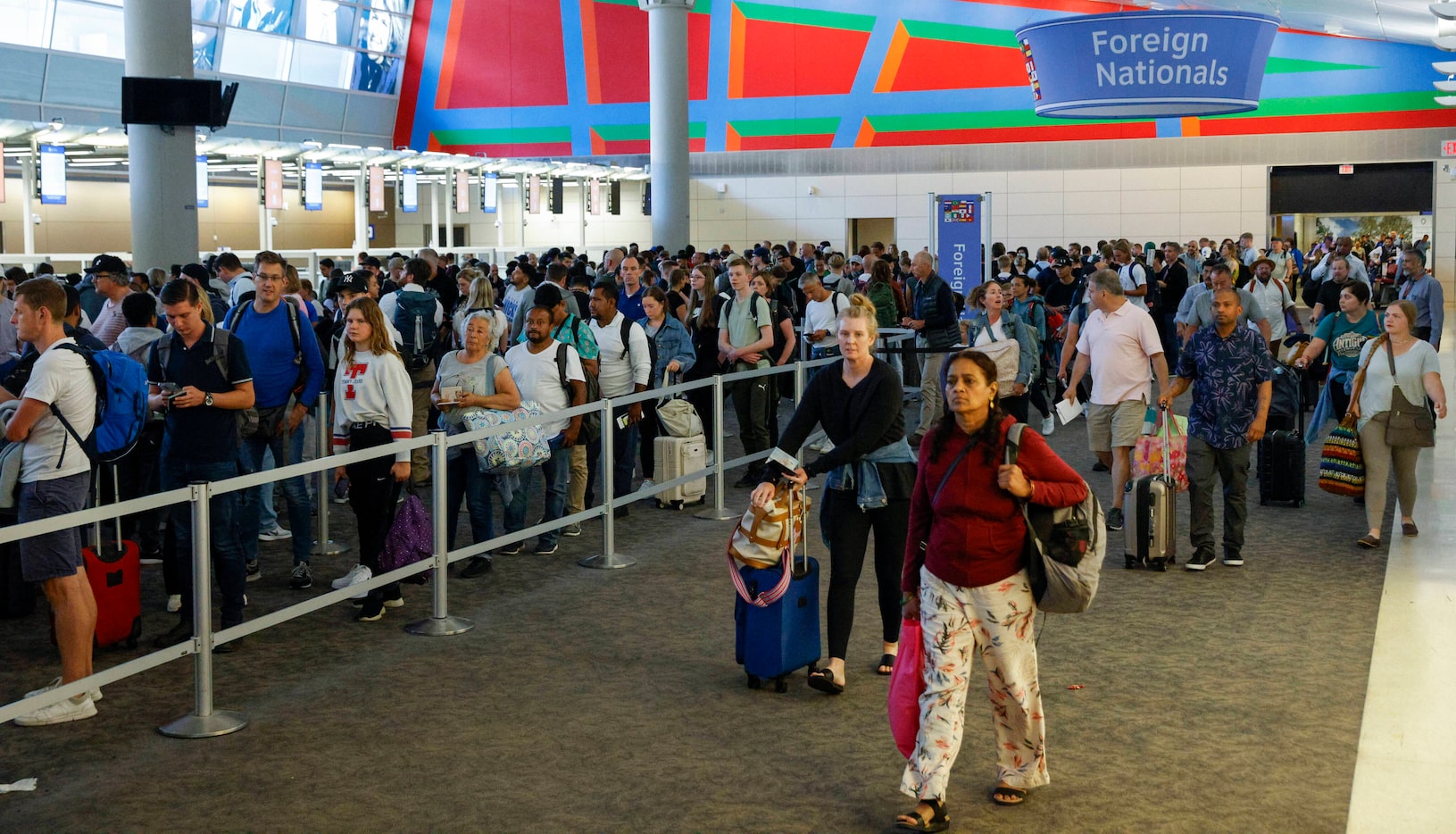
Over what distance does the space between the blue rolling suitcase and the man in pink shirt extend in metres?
3.58

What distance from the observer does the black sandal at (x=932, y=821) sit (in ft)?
14.8

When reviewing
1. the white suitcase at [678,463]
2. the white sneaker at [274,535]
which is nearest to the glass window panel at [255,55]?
the white suitcase at [678,463]

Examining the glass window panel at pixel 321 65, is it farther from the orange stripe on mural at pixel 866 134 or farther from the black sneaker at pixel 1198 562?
the black sneaker at pixel 1198 562

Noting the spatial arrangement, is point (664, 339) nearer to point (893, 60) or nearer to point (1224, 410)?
point (1224, 410)

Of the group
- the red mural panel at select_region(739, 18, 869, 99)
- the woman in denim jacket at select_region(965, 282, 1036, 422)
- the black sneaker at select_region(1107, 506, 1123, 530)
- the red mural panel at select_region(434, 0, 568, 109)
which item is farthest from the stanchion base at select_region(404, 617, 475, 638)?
the red mural panel at select_region(434, 0, 568, 109)

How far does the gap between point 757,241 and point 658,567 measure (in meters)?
27.3

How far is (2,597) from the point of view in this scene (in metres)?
7.48

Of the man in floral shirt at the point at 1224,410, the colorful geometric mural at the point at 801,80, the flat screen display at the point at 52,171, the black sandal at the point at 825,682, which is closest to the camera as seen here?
the black sandal at the point at 825,682

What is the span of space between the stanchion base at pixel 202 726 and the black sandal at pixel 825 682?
2305 millimetres

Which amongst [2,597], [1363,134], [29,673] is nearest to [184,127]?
[2,597]

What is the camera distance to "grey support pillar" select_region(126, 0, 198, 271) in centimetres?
1412

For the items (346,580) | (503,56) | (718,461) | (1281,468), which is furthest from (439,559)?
(503,56)

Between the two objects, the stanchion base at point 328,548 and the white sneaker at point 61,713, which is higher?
the stanchion base at point 328,548

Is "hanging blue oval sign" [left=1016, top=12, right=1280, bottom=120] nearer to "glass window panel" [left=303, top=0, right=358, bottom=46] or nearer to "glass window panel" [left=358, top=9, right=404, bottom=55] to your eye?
"glass window panel" [left=303, top=0, right=358, bottom=46]
